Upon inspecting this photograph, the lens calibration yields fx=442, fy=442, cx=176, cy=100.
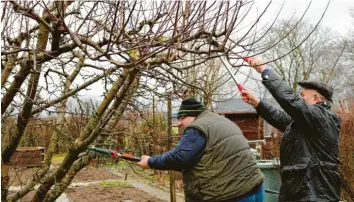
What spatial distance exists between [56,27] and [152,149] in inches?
225

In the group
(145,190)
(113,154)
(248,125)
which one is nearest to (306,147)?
(113,154)

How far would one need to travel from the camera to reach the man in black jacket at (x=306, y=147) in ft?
10.4

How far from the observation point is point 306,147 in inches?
128

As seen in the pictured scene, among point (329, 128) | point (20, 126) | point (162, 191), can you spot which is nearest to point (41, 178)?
point (20, 126)

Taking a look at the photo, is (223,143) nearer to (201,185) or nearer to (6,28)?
(201,185)

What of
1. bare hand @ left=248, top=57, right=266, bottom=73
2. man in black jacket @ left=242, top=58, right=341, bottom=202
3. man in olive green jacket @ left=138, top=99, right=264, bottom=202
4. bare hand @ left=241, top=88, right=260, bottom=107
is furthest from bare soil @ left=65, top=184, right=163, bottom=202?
bare hand @ left=248, top=57, right=266, bottom=73

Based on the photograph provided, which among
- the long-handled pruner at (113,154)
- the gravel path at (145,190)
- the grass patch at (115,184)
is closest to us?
the long-handled pruner at (113,154)

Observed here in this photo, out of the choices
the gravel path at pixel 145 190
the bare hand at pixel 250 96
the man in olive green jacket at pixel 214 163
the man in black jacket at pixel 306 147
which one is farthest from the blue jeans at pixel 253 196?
the gravel path at pixel 145 190

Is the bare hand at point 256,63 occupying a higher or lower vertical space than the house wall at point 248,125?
lower

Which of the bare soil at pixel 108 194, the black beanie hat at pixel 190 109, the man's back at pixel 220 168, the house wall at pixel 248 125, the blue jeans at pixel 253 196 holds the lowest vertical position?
the bare soil at pixel 108 194

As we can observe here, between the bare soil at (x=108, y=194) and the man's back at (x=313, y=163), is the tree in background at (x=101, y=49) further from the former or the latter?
the bare soil at (x=108, y=194)

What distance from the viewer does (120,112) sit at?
479 cm

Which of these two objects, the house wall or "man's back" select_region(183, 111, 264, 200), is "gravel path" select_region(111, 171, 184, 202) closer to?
"man's back" select_region(183, 111, 264, 200)

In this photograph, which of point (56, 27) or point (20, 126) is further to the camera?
point (20, 126)
